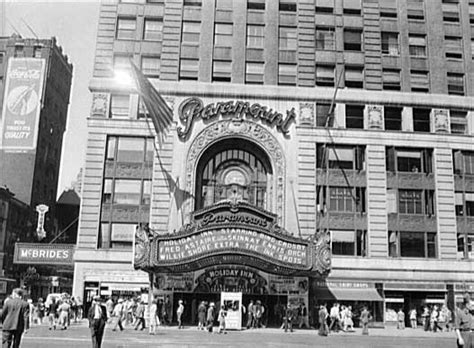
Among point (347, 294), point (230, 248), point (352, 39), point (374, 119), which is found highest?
point (352, 39)

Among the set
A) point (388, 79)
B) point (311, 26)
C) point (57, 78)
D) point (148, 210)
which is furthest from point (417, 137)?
point (57, 78)

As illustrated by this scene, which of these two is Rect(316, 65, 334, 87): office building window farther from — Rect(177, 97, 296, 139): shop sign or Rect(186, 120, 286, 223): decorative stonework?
Rect(186, 120, 286, 223): decorative stonework

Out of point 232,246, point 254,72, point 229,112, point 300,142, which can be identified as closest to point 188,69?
point 229,112

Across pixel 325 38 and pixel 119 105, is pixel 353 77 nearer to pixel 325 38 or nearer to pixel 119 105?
pixel 325 38

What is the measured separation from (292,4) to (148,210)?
22405 millimetres

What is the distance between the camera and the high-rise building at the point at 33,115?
190ft

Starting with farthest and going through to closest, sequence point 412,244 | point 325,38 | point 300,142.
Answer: point 325,38, point 300,142, point 412,244

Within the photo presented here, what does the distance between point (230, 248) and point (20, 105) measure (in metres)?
35.3

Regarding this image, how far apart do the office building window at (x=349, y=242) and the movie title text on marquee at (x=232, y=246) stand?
826cm

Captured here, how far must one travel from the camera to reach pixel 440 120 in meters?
45.9

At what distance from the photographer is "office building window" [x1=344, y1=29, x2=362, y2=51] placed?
155 ft

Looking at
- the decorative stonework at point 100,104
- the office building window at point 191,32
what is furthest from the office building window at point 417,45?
the decorative stonework at point 100,104

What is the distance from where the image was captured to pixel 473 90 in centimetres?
4709

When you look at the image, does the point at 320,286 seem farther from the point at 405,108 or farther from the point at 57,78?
the point at 57,78
